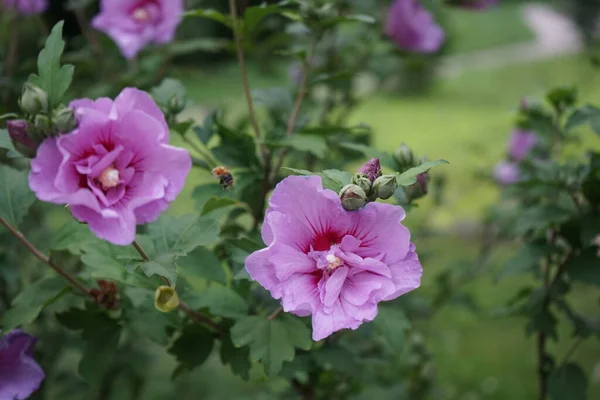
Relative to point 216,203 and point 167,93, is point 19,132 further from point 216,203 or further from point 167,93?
point 167,93

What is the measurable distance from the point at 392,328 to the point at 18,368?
0.50 m

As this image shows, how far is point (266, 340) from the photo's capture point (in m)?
0.83

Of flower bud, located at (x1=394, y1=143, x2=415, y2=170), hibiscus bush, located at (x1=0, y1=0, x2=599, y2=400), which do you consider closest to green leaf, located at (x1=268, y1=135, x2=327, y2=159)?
hibiscus bush, located at (x1=0, y1=0, x2=599, y2=400)

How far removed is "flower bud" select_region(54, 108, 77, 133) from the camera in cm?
65

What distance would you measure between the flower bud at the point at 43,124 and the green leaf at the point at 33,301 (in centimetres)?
26

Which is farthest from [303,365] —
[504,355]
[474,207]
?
[474,207]

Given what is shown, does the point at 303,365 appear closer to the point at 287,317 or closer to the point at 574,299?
the point at 287,317

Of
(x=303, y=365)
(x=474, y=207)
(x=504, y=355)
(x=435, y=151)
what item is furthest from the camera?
(x=435, y=151)

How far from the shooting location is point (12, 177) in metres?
0.90

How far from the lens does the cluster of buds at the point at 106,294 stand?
35.4 inches

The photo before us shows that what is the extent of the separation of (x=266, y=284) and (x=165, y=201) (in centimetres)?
13

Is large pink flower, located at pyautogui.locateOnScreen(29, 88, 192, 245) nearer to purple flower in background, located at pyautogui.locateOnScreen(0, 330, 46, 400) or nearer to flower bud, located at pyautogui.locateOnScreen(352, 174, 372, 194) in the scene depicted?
flower bud, located at pyautogui.locateOnScreen(352, 174, 372, 194)

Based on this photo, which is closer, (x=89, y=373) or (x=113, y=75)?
(x=89, y=373)

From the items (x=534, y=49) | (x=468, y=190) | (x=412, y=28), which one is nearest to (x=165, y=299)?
(x=412, y=28)
